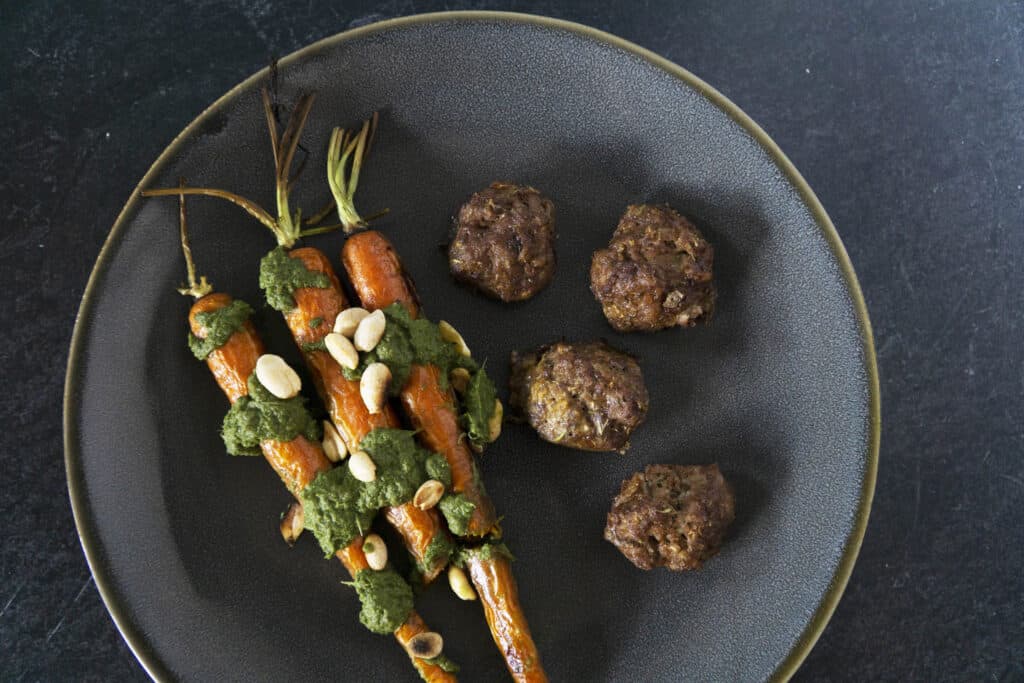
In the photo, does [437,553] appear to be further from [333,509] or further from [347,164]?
[347,164]

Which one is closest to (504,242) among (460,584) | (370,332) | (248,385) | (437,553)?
(370,332)

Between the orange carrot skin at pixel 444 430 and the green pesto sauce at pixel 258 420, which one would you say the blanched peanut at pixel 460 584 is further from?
the green pesto sauce at pixel 258 420

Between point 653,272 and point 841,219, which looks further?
point 841,219

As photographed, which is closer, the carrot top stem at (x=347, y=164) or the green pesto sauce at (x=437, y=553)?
the green pesto sauce at (x=437, y=553)

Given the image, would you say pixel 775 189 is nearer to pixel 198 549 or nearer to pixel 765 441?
pixel 765 441

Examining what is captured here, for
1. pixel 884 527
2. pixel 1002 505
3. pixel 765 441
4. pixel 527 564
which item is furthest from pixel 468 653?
pixel 1002 505

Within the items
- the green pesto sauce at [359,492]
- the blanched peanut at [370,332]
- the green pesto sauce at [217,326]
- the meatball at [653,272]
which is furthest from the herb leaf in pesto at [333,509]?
the meatball at [653,272]
